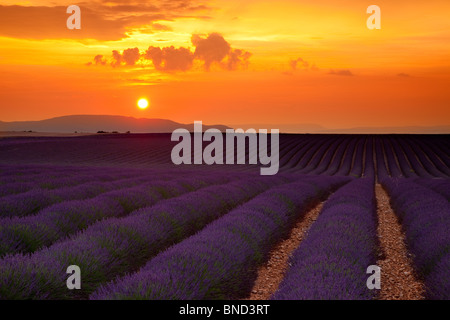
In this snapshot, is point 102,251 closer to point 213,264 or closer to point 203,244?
point 203,244

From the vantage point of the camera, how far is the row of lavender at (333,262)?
174 inches

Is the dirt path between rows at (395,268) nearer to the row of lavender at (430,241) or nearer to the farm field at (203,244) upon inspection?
the farm field at (203,244)

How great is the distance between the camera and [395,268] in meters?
6.81

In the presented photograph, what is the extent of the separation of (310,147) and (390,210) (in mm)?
36702

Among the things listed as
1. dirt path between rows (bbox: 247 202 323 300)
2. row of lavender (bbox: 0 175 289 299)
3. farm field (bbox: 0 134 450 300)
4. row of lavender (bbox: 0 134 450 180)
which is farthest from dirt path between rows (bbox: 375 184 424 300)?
row of lavender (bbox: 0 134 450 180)

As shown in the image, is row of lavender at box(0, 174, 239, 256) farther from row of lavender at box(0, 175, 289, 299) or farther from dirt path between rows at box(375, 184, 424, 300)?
dirt path between rows at box(375, 184, 424, 300)

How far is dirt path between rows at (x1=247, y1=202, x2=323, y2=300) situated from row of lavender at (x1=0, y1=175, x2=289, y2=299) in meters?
1.69

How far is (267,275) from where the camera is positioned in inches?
248

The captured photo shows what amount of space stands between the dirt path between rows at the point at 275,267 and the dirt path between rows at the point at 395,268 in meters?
1.37

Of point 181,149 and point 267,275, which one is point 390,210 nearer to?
point 267,275

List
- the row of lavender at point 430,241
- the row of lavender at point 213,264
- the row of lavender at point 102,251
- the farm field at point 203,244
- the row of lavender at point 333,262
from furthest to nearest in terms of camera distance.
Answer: the row of lavender at point 430,241 < the farm field at point 203,244 < the row of lavender at point 102,251 < the row of lavender at point 333,262 < the row of lavender at point 213,264

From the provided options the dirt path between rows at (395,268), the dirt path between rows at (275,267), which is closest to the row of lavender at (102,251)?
the dirt path between rows at (275,267)

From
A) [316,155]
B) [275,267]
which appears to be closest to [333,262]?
[275,267]

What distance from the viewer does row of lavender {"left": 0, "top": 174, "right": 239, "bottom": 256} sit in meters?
6.40
